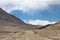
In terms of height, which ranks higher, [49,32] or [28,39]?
[49,32]

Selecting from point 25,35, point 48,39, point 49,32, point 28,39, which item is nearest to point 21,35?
point 25,35

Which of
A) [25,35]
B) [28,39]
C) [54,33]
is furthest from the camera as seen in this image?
[54,33]

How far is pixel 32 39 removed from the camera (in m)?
40.4

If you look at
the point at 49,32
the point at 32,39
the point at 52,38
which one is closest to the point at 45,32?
the point at 49,32

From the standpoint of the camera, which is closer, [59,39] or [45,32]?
[59,39]

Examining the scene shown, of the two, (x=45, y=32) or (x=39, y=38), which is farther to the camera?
(x=45, y=32)

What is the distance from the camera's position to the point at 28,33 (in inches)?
1736

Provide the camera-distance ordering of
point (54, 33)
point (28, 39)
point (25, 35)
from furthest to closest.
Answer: point (54, 33) < point (25, 35) < point (28, 39)

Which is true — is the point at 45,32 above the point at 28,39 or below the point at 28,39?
above

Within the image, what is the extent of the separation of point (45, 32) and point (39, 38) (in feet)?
28.1

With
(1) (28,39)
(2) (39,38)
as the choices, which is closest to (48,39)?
(2) (39,38)

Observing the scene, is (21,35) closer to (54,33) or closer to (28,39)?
(28,39)

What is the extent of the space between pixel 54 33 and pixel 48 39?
758 centimetres

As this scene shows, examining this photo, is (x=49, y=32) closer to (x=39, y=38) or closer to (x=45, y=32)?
(x=45, y=32)
